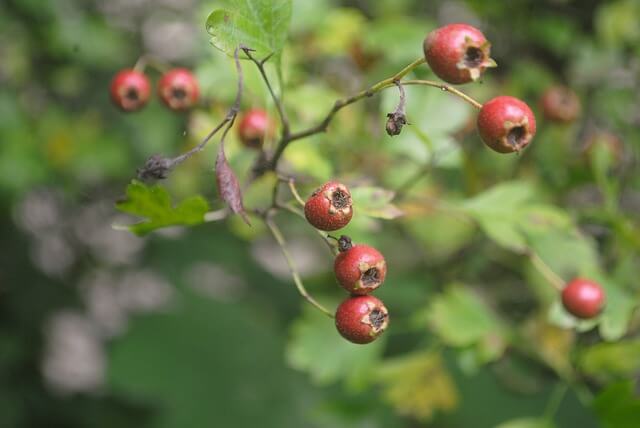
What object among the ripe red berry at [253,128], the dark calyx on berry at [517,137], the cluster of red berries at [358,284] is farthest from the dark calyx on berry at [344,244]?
the ripe red berry at [253,128]

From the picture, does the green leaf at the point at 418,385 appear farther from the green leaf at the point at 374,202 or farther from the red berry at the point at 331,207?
the red berry at the point at 331,207

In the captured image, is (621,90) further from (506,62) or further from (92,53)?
(92,53)

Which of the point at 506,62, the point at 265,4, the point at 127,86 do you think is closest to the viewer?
the point at 265,4

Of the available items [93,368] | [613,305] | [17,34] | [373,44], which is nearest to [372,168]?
[373,44]

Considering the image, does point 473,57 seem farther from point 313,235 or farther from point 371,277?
point 313,235

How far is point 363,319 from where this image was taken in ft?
2.68

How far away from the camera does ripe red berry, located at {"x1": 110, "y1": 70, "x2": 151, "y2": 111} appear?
1.10 meters

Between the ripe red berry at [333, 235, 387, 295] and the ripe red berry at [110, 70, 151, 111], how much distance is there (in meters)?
0.47

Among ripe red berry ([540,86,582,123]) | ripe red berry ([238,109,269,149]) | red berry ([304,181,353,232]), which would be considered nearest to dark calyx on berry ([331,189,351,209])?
red berry ([304,181,353,232])

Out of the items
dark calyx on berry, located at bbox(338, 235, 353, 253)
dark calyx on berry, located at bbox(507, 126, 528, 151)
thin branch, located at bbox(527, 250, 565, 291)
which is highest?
dark calyx on berry, located at bbox(507, 126, 528, 151)

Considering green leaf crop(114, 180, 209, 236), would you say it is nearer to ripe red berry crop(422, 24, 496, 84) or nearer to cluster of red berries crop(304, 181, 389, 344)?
cluster of red berries crop(304, 181, 389, 344)

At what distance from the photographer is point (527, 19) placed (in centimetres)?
172

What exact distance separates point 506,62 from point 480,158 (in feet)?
1.00

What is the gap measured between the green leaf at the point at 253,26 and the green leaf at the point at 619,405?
2.56 feet
